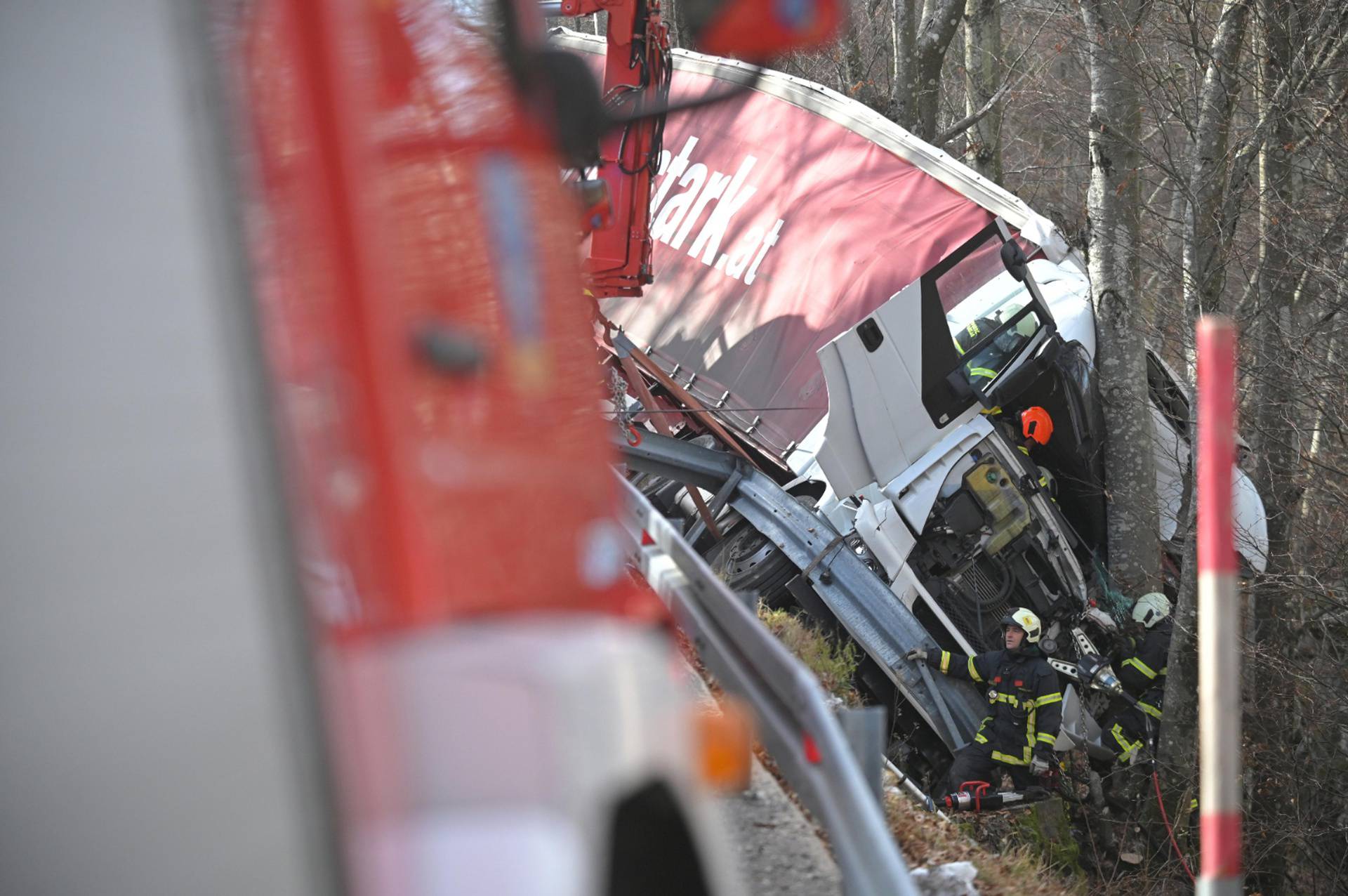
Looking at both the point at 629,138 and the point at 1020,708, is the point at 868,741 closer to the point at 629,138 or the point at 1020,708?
the point at 629,138

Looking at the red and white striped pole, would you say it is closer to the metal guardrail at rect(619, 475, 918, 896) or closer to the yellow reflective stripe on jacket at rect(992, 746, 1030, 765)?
the metal guardrail at rect(619, 475, 918, 896)

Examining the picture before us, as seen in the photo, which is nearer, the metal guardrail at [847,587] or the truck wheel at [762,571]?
the metal guardrail at [847,587]

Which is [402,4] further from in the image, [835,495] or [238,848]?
[835,495]

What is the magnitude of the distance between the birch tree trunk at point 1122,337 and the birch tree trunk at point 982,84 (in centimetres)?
676

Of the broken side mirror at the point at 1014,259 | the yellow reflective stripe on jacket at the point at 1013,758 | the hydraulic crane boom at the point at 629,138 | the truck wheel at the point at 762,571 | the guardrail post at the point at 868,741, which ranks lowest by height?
the yellow reflective stripe on jacket at the point at 1013,758

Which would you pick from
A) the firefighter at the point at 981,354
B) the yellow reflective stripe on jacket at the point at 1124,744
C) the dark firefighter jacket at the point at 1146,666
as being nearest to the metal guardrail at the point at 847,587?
the yellow reflective stripe on jacket at the point at 1124,744

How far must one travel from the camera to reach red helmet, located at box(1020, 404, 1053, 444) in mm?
9969

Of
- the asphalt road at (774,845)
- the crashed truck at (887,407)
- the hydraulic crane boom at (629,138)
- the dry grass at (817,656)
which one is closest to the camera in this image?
the asphalt road at (774,845)

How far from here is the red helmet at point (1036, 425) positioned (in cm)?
997

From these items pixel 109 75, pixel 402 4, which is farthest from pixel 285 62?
pixel 402 4

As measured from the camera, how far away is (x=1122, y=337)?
1056 centimetres

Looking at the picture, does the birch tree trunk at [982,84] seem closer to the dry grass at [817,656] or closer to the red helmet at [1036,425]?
the red helmet at [1036,425]

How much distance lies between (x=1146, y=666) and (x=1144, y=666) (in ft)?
0.05

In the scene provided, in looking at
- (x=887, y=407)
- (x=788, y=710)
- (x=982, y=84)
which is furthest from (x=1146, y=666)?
(x=982, y=84)
